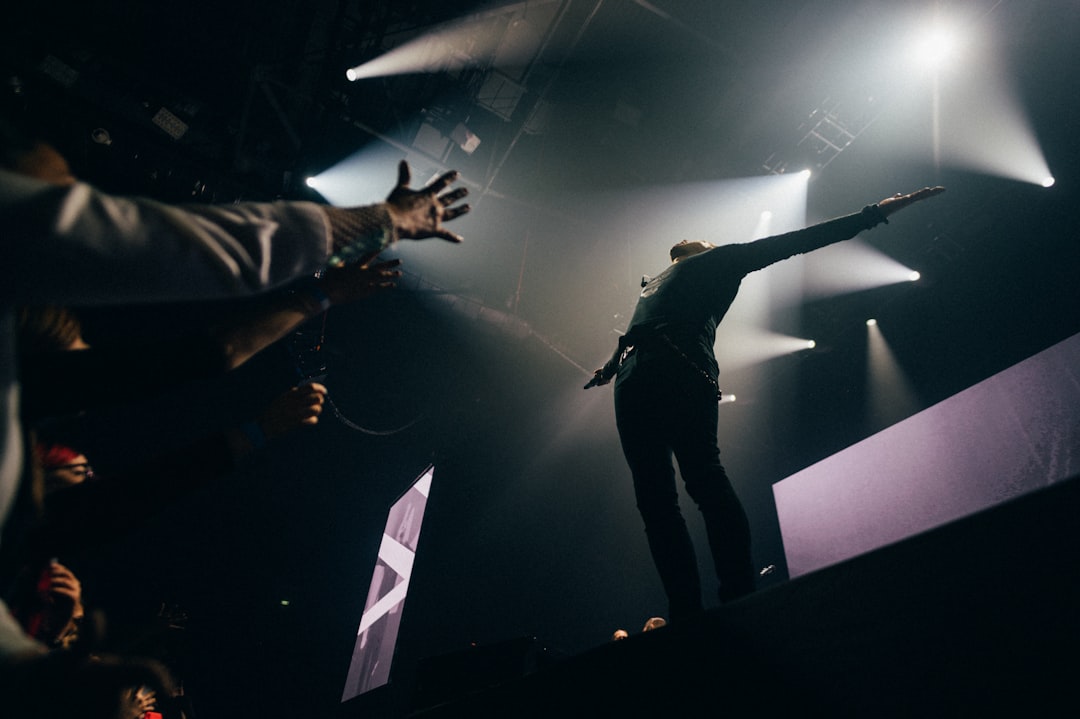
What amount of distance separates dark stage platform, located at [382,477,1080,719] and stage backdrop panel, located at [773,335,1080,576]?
2.55 metres

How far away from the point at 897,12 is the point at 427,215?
618 cm

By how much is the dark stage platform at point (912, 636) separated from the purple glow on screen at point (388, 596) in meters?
4.28

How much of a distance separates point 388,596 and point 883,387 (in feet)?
25.0

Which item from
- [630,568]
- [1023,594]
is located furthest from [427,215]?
[630,568]

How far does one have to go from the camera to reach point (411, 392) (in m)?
7.92

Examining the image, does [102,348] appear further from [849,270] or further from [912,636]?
[849,270]

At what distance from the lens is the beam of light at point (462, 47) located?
5.21 m

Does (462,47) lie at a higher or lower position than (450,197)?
higher

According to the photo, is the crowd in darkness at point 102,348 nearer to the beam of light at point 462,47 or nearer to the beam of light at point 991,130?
the beam of light at point 462,47

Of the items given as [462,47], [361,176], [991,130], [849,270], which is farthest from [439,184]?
[849,270]

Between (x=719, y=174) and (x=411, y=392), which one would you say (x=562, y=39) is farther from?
(x=411, y=392)

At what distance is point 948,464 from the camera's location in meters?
4.37

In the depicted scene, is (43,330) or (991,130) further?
(991,130)

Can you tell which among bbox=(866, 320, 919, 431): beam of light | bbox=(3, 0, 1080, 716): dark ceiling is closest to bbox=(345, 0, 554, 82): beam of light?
bbox=(3, 0, 1080, 716): dark ceiling
